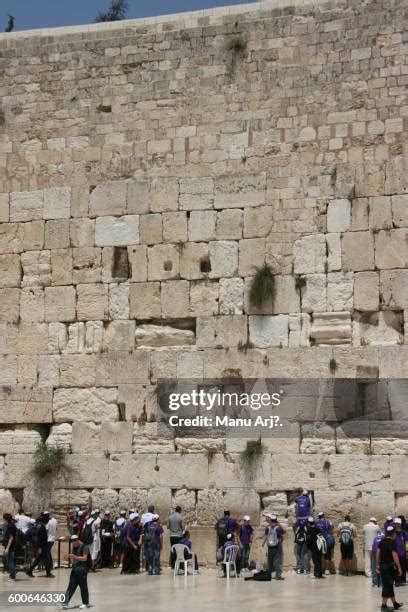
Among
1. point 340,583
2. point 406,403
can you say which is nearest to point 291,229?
point 406,403

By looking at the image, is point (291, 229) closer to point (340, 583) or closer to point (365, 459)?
point (365, 459)

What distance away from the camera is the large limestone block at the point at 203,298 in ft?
44.3

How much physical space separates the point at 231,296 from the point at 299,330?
1035 millimetres

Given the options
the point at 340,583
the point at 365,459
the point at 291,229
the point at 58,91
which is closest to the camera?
the point at 340,583

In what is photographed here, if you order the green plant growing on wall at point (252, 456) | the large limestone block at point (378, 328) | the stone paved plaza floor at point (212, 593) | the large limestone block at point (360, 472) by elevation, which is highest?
the large limestone block at point (378, 328)

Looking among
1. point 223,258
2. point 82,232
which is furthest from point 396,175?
point 82,232

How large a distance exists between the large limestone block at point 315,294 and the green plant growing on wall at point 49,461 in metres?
3.87

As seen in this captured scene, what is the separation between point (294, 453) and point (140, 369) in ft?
7.86

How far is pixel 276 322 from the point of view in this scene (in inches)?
520

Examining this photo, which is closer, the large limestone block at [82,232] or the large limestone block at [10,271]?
the large limestone block at [82,232]

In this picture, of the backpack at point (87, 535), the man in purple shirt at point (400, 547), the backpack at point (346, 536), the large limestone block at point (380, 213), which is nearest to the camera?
the backpack at point (87, 535)

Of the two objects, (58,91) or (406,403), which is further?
(58,91)

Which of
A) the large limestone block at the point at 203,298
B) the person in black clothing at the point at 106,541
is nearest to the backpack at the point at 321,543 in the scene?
the person in black clothing at the point at 106,541

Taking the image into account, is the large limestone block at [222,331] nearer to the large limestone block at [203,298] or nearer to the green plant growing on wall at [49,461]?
the large limestone block at [203,298]
